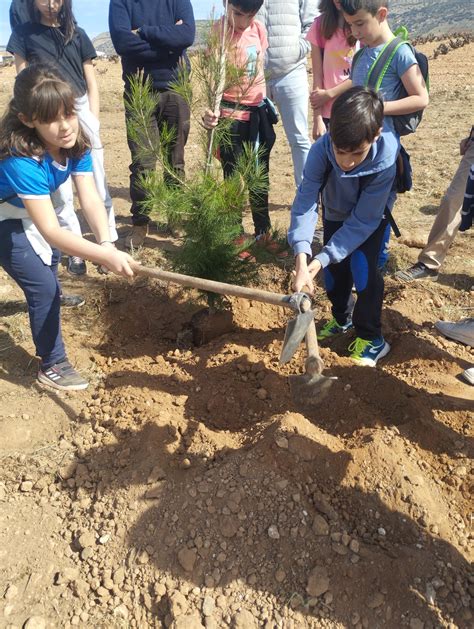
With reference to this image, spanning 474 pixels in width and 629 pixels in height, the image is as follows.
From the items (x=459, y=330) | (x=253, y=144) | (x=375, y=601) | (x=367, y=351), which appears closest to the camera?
(x=375, y=601)

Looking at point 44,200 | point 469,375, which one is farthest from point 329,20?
point 469,375

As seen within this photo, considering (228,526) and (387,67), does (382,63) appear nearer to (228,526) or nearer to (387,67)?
(387,67)

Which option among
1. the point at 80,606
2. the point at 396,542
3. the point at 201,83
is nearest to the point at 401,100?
the point at 201,83

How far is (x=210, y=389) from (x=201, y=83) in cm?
173

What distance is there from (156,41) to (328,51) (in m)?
1.23

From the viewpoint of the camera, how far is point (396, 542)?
1969mm

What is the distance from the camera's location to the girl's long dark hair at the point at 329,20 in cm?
322

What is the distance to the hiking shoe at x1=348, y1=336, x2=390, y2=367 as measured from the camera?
2930mm

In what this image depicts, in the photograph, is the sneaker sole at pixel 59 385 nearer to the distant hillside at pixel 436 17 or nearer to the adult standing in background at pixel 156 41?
the adult standing in background at pixel 156 41

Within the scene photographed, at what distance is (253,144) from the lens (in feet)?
11.9

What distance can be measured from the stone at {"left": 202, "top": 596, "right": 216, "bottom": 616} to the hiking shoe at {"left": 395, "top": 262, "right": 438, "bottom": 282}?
2.63m

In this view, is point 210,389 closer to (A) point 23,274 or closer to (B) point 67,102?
(A) point 23,274

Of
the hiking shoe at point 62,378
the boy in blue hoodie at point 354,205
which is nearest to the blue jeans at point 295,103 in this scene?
the boy in blue hoodie at point 354,205

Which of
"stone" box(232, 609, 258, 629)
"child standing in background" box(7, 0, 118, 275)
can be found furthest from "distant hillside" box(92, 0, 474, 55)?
"stone" box(232, 609, 258, 629)
